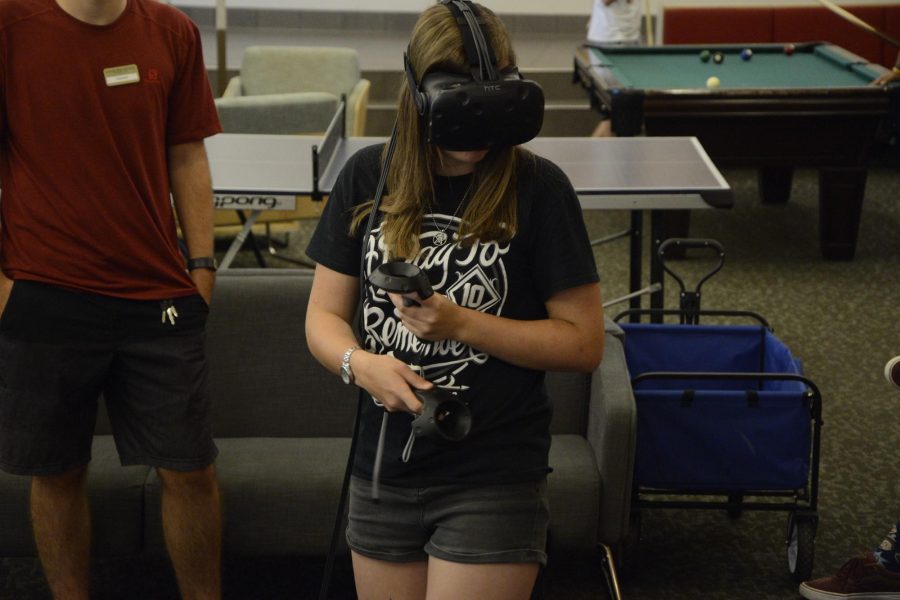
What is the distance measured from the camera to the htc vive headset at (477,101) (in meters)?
1.42

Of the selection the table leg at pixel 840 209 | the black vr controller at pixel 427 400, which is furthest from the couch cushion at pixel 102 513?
the table leg at pixel 840 209

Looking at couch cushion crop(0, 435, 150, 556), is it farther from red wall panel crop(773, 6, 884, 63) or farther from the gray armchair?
red wall panel crop(773, 6, 884, 63)

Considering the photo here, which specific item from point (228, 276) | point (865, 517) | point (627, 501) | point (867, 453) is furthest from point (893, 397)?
point (228, 276)

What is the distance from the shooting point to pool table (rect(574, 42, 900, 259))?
5.16m

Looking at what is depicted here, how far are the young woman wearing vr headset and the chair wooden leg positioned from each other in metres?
1.08

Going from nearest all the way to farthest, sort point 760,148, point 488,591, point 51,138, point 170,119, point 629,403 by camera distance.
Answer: point 488,591 < point 51,138 < point 170,119 < point 629,403 < point 760,148

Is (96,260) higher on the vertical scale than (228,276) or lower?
higher

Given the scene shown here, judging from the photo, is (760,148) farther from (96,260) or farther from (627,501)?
(96,260)

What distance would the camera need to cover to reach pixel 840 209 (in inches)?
215

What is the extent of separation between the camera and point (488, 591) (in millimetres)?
1501

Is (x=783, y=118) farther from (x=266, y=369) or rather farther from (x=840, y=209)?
(x=266, y=369)

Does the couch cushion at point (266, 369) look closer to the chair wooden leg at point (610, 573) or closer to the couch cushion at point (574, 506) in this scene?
the couch cushion at point (574, 506)

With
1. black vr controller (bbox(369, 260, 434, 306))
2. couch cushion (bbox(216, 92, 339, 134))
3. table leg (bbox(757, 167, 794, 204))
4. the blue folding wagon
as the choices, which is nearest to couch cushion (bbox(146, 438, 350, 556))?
the blue folding wagon

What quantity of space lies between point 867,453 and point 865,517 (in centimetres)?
41
